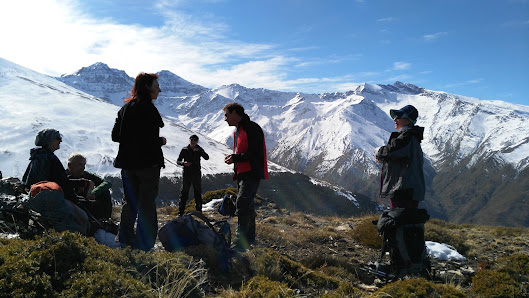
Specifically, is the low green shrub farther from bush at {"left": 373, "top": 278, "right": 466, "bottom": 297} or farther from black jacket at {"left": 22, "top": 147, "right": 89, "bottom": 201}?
black jacket at {"left": 22, "top": 147, "right": 89, "bottom": 201}

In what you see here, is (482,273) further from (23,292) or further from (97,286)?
(23,292)

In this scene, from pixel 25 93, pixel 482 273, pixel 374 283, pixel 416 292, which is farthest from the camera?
pixel 25 93

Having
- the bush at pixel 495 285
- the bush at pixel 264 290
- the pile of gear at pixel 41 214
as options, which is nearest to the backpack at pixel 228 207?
the pile of gear at pixel 41 214

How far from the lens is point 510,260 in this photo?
16.9 feet

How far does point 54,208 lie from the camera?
445cm

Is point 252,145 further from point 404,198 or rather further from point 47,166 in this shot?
point 47,166

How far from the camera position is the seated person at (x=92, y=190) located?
5887 mm

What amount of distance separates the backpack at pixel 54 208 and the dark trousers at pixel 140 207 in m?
0.64

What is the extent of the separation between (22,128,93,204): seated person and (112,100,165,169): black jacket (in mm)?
870

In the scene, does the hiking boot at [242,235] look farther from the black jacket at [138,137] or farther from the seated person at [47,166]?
the seated person at [47,166]

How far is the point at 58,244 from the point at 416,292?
3449 millimetres

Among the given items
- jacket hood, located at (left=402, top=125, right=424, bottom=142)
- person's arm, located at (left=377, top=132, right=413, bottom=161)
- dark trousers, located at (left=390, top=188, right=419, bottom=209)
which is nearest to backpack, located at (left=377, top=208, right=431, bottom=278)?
dark trousers, located at (left=390, top=188, right=419, bottom=209)

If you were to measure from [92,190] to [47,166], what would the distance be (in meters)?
0.94

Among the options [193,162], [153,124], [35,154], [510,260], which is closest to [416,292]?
[510,260]
